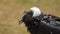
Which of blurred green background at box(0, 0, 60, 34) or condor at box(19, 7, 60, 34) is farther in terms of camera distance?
A: blurred green background at box(0, 0, 60, 34)

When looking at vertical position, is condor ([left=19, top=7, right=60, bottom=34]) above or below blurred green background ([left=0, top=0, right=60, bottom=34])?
below

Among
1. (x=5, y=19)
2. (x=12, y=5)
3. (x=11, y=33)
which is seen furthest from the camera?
(x=12, y=5)

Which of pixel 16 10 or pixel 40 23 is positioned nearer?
pixel 40 23

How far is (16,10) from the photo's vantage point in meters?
6.21

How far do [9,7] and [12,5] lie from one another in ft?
0.43

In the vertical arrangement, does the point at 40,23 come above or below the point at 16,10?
below

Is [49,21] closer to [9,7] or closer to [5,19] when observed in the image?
[5,19]

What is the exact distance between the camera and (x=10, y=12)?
612 cm

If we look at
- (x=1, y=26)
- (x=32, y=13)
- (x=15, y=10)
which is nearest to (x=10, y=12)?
(x=15, y=10)

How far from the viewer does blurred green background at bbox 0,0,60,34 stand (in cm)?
516

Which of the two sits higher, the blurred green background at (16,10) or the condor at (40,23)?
the blurred green background at (16,10)

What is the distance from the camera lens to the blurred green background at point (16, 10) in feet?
16.9

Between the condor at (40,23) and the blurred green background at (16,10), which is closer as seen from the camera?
the condor at (40,23)

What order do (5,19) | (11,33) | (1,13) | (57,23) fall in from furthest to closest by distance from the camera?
(1,13) → (5,19) → (11,33) → (57,23)
